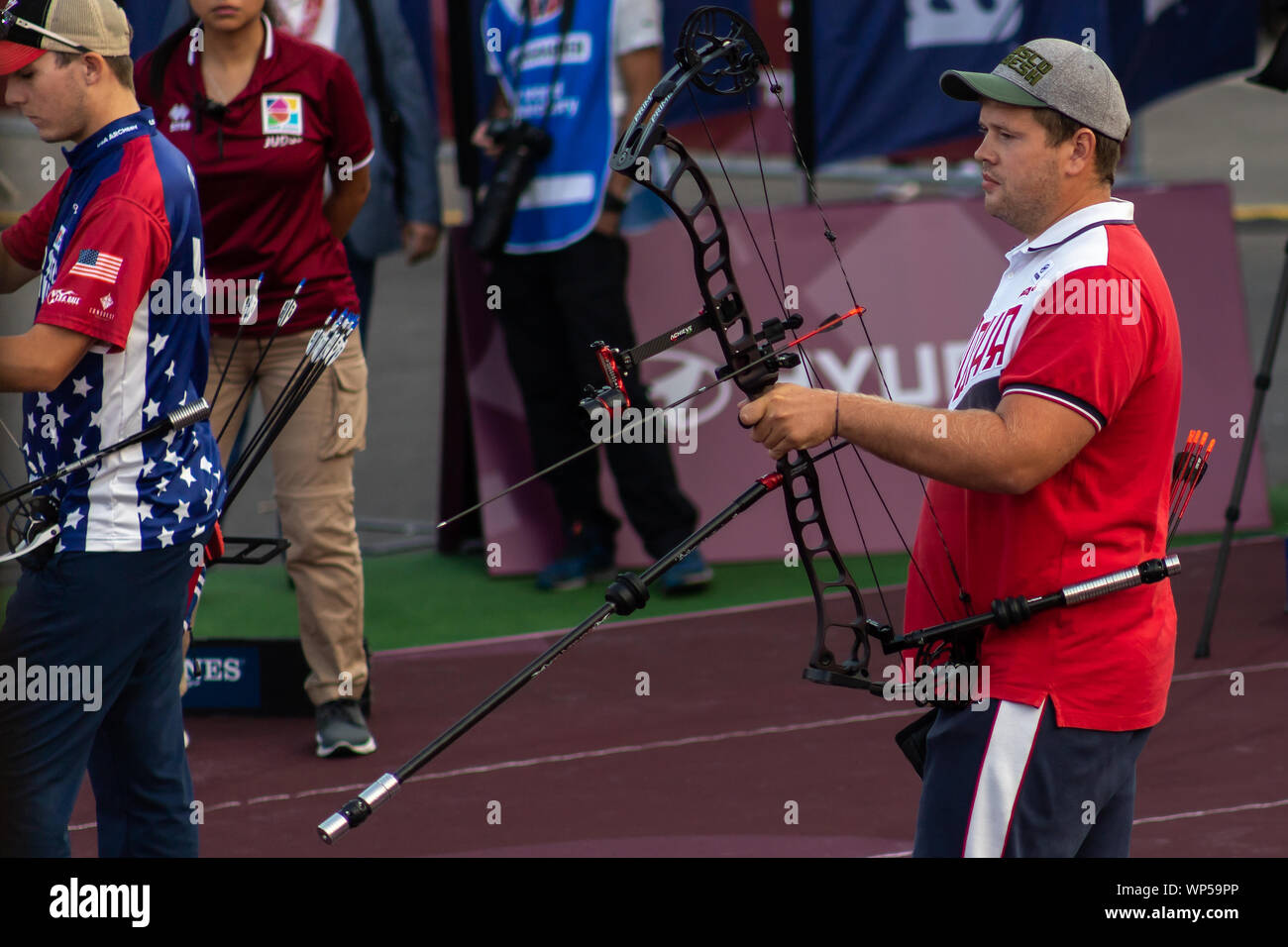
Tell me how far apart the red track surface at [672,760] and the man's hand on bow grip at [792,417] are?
2.09 m

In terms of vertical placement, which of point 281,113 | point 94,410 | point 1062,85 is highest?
point 281,113

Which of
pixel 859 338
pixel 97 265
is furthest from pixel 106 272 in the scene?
pixel 859 338

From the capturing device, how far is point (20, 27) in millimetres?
3594

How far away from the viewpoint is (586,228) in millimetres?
7125

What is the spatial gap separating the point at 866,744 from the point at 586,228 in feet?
8.34

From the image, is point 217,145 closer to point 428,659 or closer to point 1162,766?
point 428,659

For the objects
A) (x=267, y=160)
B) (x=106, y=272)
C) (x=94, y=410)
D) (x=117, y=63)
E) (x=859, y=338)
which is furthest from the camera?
(x=859, y=338)

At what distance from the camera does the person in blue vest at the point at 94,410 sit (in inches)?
140

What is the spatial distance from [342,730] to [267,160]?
1.80 meters

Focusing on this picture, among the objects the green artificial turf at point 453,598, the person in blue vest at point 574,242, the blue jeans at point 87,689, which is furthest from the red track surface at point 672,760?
the blue jeans at point 87,689

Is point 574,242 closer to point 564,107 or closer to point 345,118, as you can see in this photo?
point 564,107

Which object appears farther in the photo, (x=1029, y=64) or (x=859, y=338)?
(x=859, y=338)

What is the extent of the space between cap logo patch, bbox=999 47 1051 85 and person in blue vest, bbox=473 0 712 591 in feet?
12.6

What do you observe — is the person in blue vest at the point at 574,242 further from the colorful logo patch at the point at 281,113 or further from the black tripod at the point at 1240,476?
the black tripod at the point at 1240,476
